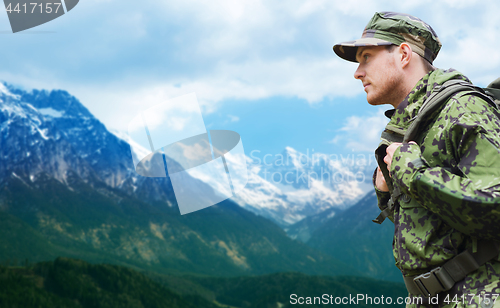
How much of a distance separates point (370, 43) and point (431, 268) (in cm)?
228

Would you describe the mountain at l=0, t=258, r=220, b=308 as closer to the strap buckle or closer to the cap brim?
Answer: the cap brim

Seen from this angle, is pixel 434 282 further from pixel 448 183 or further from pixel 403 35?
pixel 403 35

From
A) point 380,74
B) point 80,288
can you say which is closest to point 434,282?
point 380,74

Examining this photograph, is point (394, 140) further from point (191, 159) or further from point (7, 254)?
point (7, 254)

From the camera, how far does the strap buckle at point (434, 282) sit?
3373mm

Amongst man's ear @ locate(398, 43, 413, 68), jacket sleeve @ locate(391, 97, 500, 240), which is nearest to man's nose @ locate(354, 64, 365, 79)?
man's ear @ locate(398, 43, 413, 68)

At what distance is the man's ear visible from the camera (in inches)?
156

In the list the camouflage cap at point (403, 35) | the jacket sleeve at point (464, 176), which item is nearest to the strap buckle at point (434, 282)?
the jacket sleeve at point (464, 176)

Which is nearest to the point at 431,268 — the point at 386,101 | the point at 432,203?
the point at 432,203

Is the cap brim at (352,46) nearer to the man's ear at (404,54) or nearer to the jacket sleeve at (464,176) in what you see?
the man's ear at (404,54)

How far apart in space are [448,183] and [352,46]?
1.81m

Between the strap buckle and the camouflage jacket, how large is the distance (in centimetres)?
7

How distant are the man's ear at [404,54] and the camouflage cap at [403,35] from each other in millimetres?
71

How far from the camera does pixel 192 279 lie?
8906 centimetres
